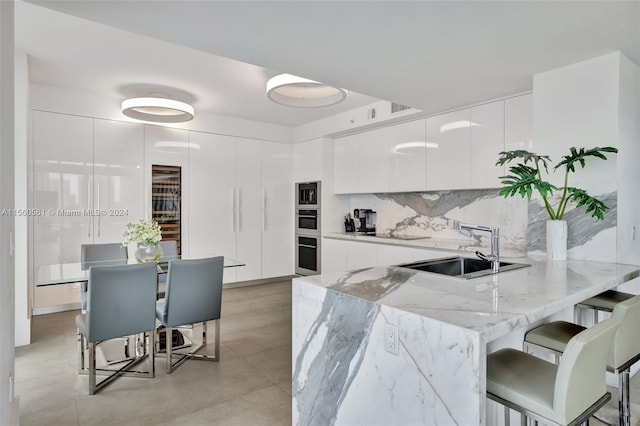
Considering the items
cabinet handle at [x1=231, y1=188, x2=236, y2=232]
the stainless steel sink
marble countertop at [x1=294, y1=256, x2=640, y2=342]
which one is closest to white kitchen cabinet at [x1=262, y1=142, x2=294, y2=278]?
cabinet handle at [x1=231, y1=188, x2=236, y2=232]

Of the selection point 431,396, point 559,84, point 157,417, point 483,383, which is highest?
point 559,84

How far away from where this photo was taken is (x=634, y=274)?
2102 mm

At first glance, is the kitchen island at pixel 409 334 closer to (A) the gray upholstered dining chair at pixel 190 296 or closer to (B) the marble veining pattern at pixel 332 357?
(B) the marble veining pattern at pixel 332 357

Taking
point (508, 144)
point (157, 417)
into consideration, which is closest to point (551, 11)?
point (508, 144)

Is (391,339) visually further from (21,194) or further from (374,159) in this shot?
(374,159)

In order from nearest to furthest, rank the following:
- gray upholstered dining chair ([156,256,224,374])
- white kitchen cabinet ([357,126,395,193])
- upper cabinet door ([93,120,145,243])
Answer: gray upholstered dining chair ([156,256,224,374]) < upper cabinet door ([93,120,145,243]) < white kitchen cabinet ([357,126,395,193])

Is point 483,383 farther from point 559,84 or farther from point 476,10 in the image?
point 559,84

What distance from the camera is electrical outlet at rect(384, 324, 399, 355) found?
140cm

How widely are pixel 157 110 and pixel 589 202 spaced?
4.19m

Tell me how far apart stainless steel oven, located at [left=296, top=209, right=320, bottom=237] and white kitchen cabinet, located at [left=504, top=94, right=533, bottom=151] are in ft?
9.73

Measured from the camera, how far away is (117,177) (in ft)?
15.1

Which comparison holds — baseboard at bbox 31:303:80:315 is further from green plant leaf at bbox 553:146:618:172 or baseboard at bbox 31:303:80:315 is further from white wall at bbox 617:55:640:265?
white wall at bbox 617:55:640:265

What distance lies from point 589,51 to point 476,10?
1112 millimetres

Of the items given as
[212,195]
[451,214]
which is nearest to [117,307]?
[212,195]
